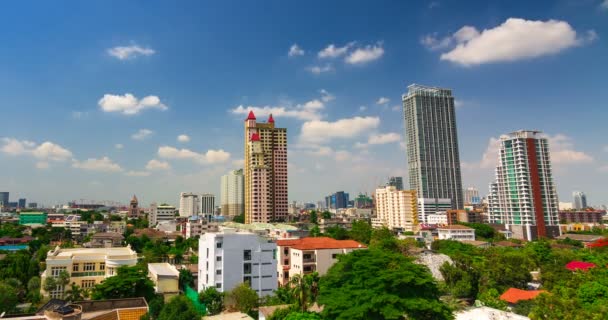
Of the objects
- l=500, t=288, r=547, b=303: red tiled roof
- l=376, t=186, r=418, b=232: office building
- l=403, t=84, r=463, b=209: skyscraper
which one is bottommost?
l=500, t=288, r=547, b=303: red tiled roof

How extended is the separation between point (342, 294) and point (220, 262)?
17230mm

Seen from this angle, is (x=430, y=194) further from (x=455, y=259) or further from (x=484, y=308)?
(x=484, y=308)

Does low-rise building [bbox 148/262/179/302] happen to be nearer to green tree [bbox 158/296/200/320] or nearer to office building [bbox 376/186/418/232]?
green tree [bbox 158/296/200/320]

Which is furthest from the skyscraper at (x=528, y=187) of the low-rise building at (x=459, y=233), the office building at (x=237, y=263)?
the office building at (x=237, y=263)

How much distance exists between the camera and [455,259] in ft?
138

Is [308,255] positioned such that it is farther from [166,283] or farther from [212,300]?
[166,283]

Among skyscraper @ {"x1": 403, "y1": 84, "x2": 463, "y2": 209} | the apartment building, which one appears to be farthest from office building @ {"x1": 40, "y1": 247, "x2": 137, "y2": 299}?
skyscraper @ {"x1": 403, "y1": 84, "x2": 463, "y2": 209}

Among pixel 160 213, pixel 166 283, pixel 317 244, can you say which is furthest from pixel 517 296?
pixel 160 213

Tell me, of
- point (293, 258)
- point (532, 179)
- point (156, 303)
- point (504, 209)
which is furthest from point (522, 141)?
point (156, 303)

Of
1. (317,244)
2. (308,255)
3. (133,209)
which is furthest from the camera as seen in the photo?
(133,209)

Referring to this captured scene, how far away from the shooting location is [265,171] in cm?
9500

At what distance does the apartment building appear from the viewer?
44.0 meters

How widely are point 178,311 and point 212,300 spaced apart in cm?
748

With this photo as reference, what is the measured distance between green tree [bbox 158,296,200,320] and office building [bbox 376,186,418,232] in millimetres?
82359
